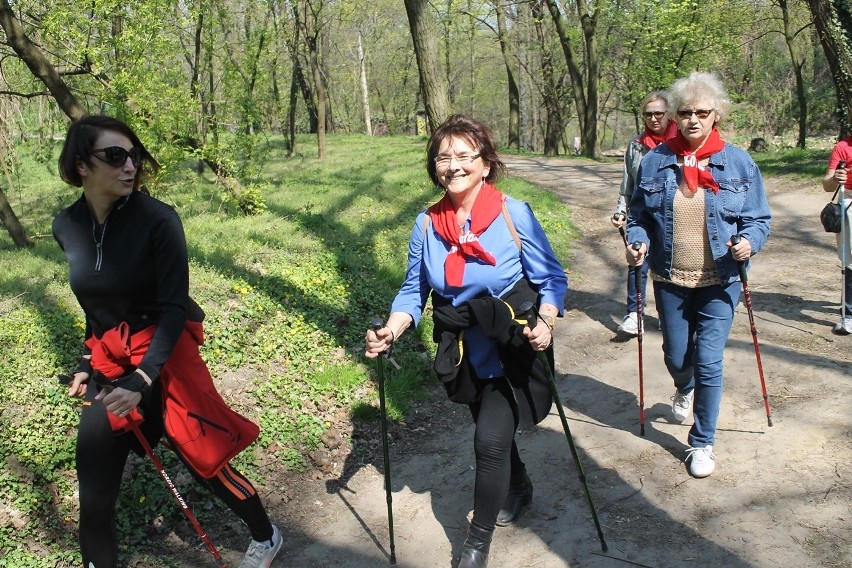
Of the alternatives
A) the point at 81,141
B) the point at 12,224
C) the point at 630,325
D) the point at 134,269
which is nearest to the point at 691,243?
the point at 630,325

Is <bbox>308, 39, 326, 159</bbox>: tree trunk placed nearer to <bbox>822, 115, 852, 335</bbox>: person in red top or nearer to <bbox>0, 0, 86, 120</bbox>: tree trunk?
<bbox>0, 0, 86, 120</bbox>: tree trunk

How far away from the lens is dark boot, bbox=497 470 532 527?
156 inches

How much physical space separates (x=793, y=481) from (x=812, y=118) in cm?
3058

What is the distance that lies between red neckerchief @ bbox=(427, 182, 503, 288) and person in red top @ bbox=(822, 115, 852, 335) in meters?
4.02

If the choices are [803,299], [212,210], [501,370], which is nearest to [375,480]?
[501,370]

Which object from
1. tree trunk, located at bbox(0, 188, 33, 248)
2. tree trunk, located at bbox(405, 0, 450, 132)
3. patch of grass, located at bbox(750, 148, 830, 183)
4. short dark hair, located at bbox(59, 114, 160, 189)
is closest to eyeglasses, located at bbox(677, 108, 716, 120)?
short dark hair, located at bbox(59, 114, 160, 189)

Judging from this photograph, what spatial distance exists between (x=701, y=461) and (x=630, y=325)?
8.41ft

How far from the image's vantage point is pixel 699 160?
13.6 ft

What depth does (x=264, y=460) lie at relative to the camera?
15.9 ft

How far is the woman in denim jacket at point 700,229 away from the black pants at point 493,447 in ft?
4.21

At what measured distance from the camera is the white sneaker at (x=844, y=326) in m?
6.12

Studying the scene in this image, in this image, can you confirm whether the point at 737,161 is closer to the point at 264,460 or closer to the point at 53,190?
the point at 264,460

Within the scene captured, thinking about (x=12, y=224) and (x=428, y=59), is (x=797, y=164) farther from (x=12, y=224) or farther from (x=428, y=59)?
(x=12, y=224)

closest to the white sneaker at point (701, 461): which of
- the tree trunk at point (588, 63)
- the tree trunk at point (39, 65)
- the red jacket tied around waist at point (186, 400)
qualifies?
the red jacket tied around waist at point (186, 400)
